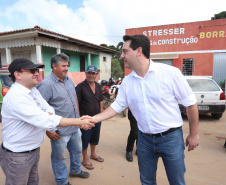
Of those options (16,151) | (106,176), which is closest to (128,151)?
(106,176)

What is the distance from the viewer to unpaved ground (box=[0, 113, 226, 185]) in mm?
2576

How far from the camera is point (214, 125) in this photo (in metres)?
5.29

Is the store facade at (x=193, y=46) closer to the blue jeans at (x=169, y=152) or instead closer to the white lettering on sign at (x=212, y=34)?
the white lettering on sign at (x=212, y=34)

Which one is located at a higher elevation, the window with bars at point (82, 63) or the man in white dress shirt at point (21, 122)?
the window with bars at point (82, 63)

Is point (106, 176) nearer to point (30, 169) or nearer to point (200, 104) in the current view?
point (30, 169)

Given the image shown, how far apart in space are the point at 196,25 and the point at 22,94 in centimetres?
1340

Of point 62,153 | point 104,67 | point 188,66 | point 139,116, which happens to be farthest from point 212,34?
point 62,153

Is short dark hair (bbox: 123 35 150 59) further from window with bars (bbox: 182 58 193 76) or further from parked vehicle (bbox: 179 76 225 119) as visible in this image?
window with bars (bbox: 182 58 193 76)

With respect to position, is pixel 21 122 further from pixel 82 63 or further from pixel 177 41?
pixel 177 41

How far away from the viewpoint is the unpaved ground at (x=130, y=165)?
2.58m

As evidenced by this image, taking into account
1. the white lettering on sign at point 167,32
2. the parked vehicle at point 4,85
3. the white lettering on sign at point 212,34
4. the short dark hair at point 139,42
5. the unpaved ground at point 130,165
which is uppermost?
the white lettering on sign at point 167,32

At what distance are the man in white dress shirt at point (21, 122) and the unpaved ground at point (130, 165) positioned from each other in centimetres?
115

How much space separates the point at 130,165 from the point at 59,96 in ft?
5.99

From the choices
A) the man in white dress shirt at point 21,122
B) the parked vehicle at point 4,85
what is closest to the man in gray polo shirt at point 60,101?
the man in white dress shirt at point 21,122
